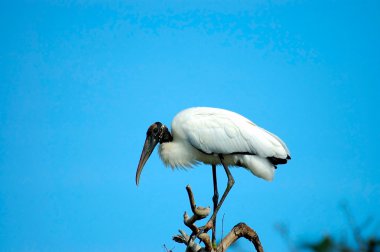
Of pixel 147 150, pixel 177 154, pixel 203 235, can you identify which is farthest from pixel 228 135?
pixel 203 235

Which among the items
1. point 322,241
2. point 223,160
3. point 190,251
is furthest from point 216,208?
point 322,241

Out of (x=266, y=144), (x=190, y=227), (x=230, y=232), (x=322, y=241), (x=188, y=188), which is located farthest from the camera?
(x=266, y=144)

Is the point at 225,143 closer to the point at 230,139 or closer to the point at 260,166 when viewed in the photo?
the point at 230,139

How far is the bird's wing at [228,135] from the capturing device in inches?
360

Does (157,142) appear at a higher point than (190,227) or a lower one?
higher

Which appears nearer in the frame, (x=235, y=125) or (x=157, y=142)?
(x=235, y=125)

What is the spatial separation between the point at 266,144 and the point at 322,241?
25.4ft

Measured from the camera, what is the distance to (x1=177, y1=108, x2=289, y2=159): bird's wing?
9.13 metres

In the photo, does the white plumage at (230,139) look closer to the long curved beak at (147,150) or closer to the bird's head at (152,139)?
the bird's head at (152,139)

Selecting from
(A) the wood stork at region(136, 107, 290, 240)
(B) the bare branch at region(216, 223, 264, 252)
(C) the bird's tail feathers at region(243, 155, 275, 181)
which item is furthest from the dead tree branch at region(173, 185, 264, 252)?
(C) the bird's tail feathers at region(243, 155, 275, 181)

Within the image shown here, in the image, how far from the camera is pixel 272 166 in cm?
Result: 938

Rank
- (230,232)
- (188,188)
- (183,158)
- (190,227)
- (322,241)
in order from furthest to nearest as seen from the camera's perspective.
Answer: (183,158)
(230,232)
(190,227)
(188,188)
(322,241)

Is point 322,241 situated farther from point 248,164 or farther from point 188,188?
point 248,164

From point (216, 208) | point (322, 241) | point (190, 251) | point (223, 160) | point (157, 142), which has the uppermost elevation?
point (157, 142)
